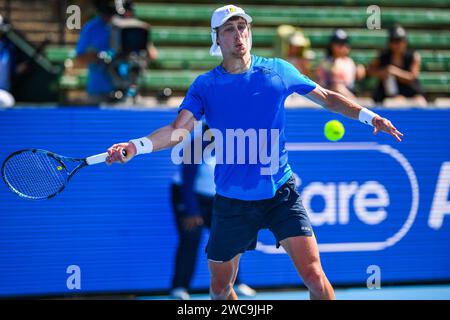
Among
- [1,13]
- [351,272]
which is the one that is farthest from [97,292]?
[1,13]

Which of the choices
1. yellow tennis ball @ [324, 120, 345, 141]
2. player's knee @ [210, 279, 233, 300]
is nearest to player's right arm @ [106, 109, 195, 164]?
player's knee @ [210, 279, 233, 300]

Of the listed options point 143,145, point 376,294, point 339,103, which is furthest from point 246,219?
point 376,294

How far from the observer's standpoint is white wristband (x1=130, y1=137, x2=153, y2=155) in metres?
5.63

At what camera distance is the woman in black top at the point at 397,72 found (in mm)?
9977

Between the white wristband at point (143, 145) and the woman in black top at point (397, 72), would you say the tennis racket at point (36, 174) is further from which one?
the woman in black top at point (397, 72)

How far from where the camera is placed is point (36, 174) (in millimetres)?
5992

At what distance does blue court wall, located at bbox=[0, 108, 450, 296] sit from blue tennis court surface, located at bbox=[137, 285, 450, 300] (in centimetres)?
10

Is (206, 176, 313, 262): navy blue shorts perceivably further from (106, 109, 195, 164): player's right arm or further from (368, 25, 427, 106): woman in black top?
(368, 25, 427, 106): woman in black top

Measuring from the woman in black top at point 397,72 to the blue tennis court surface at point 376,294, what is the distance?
2265mm

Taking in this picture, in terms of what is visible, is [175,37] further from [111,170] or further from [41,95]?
[111,170]

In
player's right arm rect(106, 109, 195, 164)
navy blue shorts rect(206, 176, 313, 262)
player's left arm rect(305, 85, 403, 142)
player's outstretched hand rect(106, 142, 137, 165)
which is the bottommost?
navy blue shorts rect(206, 176, 313, 262)

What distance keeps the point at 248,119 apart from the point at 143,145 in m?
0.73
